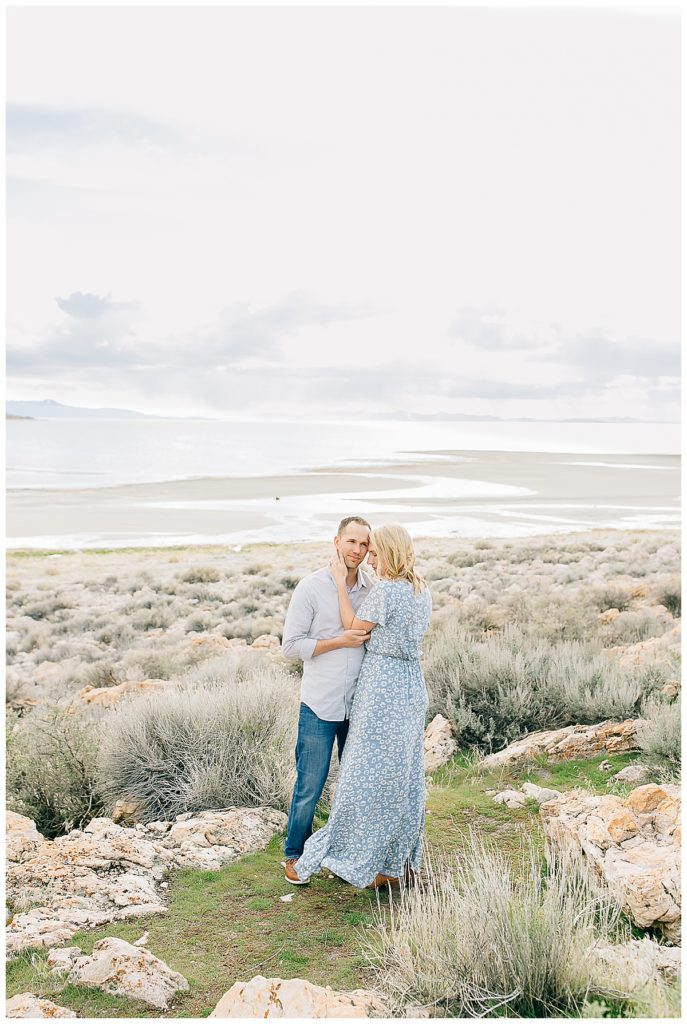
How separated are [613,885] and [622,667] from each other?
3117 mm

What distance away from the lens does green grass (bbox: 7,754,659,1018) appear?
10.0ft

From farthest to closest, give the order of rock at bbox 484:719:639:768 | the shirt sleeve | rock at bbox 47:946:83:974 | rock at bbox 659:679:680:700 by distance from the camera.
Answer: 1. rock at bbox 659:679:680:700
2. rock at bbox 484:719:639:768
3. the shirt sleeve
4. rock at bbox 47:946:83:974

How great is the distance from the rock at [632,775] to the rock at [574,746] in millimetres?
397

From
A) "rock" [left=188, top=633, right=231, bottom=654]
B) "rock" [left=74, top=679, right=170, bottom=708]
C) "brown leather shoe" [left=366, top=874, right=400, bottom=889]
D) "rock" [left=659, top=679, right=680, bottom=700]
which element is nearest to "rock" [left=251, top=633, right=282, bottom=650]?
"rock" [left=188, top=633, right=231, bottom=654]

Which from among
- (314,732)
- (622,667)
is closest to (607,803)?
(314,732)

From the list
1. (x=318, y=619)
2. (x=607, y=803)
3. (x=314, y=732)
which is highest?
(x=318, y=619)

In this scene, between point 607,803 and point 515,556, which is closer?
point 607,803

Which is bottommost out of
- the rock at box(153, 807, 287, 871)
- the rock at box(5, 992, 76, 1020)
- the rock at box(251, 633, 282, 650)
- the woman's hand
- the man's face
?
the rock at box(153, 807, 287, 871)

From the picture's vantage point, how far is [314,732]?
12.4ft

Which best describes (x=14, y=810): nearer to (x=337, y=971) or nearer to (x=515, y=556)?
(x=337, y=971)

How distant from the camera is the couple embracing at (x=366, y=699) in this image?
141 inches

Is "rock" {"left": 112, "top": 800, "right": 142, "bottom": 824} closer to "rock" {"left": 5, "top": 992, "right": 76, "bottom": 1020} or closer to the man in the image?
the man

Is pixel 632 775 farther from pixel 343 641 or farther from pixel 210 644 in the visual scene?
pixel 210 644

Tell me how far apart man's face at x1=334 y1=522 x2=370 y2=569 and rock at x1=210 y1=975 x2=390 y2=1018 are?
1.61 metres
